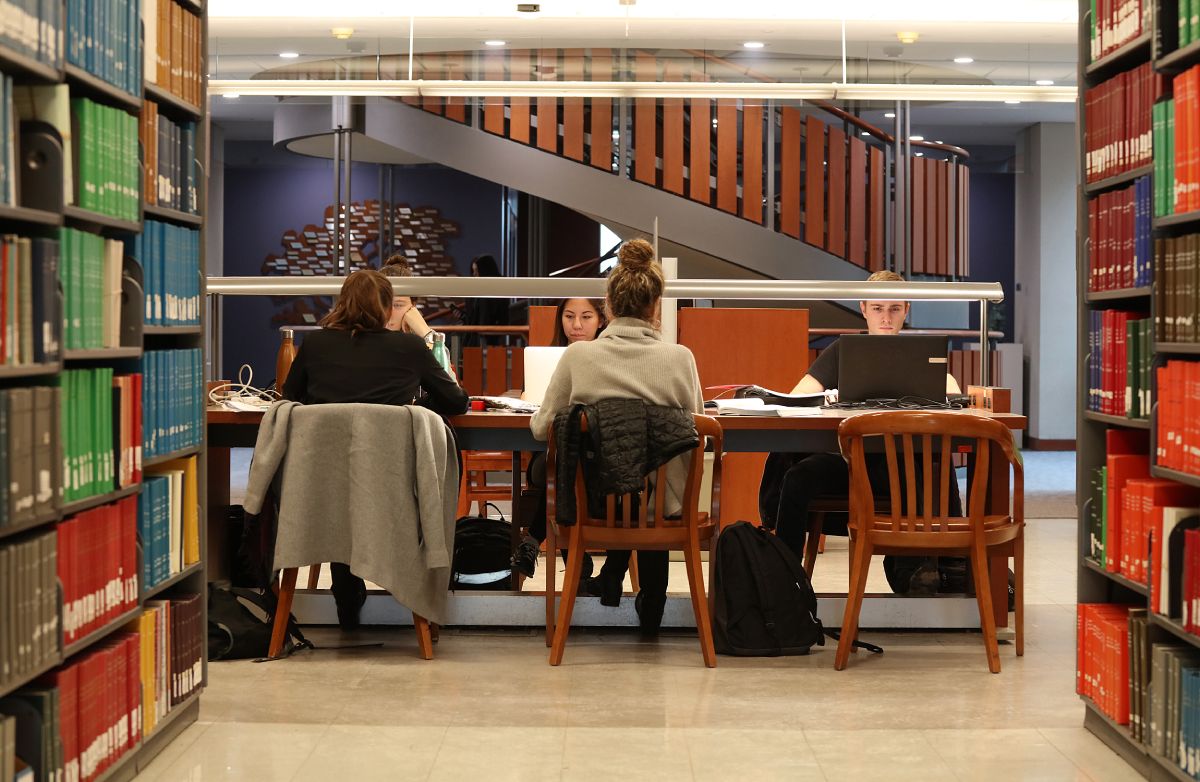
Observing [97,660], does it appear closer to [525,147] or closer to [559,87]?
[559,87]

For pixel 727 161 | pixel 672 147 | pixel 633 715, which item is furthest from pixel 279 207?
pixel 633 715

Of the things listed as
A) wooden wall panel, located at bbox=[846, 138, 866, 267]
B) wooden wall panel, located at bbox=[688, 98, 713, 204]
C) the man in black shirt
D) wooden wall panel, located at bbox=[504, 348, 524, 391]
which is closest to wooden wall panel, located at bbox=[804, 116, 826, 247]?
wooden wall panel, located at bbox=[846, 138, 866, 267]

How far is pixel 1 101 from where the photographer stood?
2092mm

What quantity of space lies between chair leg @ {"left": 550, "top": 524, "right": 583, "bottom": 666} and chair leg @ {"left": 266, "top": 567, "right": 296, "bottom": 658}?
2.65ft

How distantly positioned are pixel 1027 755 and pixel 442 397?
1.94 meters

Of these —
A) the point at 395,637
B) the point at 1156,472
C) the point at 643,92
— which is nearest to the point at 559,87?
the point at 643,92

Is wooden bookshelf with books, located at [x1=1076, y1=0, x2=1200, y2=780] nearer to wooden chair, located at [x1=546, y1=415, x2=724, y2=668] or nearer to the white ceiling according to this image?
wooden chair, located at [x1=546, y1=415, x2=724, y2=668]

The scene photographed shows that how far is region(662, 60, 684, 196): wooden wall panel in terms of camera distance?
876 cm

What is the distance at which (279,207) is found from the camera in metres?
13.2

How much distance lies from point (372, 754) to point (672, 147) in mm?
6523

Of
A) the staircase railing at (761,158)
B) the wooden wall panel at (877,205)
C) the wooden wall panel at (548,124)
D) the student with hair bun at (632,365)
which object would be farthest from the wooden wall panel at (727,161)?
the student with hair bun at (632,365)

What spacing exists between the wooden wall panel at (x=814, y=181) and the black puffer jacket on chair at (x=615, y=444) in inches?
215

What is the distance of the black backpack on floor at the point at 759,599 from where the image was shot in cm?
392

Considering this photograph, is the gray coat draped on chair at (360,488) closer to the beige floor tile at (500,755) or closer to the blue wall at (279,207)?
the beige floor tile at (500,755)
